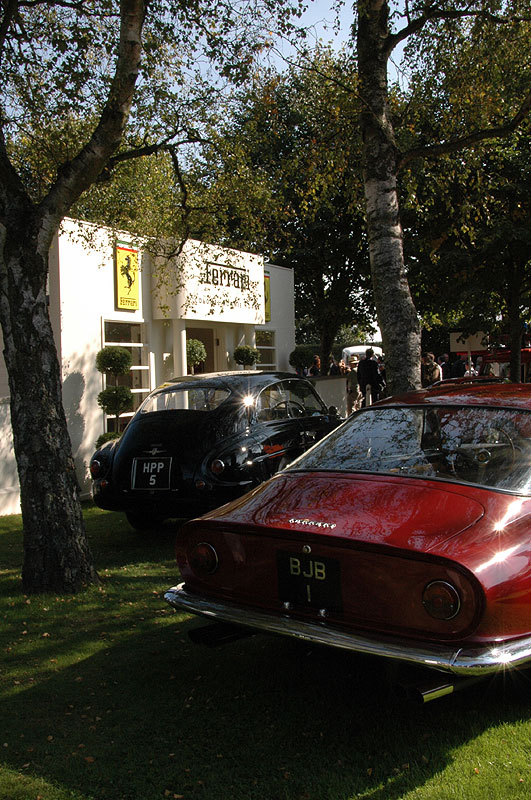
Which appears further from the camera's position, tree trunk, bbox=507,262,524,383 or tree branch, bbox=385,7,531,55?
tree trunk, bbox=507,262,524,383

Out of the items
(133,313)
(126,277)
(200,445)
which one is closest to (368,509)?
(200,445)

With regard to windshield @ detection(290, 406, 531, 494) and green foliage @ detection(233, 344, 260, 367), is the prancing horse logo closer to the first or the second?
green foliage @ detection(233, 344, 260, 367)

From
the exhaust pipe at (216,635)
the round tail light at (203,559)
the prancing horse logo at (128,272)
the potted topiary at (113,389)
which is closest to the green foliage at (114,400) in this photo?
the potted topiary at (113,389)

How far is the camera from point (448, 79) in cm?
1109

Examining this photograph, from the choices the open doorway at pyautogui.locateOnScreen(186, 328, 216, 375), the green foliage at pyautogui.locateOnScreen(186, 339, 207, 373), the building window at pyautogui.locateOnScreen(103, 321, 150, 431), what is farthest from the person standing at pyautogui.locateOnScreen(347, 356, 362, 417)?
the building window at pyautogui.locateOnScreen(103, 321, 150, 431)

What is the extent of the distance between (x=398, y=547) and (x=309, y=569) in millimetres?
511

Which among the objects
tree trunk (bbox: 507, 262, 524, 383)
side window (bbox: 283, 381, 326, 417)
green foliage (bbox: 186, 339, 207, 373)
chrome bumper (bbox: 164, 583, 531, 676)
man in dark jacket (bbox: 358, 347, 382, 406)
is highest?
tree trunk (bbox: 507, 262, 524, 383)

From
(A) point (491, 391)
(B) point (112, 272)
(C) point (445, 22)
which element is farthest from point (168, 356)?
(A) point (491, 391)

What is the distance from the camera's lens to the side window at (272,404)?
865 centimetres

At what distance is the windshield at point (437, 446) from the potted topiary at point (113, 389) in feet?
27.4

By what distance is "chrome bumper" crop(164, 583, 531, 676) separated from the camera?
9.76 ft

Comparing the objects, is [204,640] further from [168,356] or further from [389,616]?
[168,356]

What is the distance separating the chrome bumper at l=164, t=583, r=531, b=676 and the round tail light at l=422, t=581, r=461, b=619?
14cm

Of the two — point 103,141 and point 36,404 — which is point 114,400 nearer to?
point 36,404
